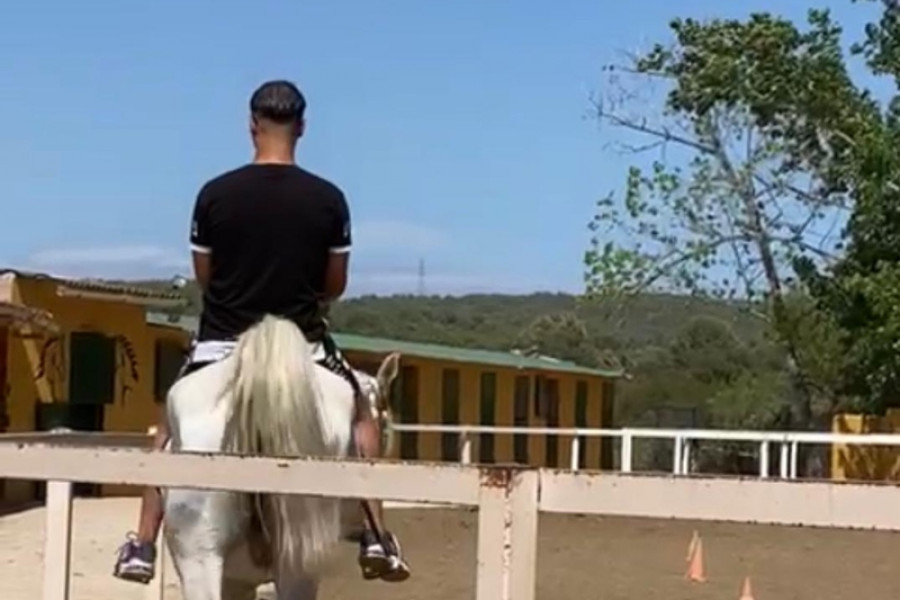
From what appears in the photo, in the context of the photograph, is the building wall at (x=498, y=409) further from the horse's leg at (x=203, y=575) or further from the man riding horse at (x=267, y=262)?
the horse's leg at (x=203, y=575)

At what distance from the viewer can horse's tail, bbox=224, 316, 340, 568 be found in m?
4.93

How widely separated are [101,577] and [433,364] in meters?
21.8

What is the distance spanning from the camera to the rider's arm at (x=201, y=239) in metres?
5.42

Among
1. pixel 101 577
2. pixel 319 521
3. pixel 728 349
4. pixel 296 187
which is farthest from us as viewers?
pixel 728 349

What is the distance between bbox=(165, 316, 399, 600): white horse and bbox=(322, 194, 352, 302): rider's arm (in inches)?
16.5

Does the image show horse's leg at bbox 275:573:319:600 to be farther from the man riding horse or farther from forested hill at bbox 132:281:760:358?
forested hill at bbox 132:281:760:358

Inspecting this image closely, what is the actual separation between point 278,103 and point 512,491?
183cm

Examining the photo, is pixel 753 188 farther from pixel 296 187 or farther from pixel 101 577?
pixel 296 187

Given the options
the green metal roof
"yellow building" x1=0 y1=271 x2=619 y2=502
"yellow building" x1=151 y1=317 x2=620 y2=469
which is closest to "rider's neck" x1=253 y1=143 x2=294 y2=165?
"yellow building" x1=0 y1=271 x2=619 y2=502

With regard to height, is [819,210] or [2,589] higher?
[819,210]

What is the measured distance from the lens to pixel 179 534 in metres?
5.05

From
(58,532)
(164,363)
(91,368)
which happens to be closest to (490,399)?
(164,363)

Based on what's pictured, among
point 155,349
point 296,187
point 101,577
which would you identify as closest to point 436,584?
point 101,577

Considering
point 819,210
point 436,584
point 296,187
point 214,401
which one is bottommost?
point 436,584
